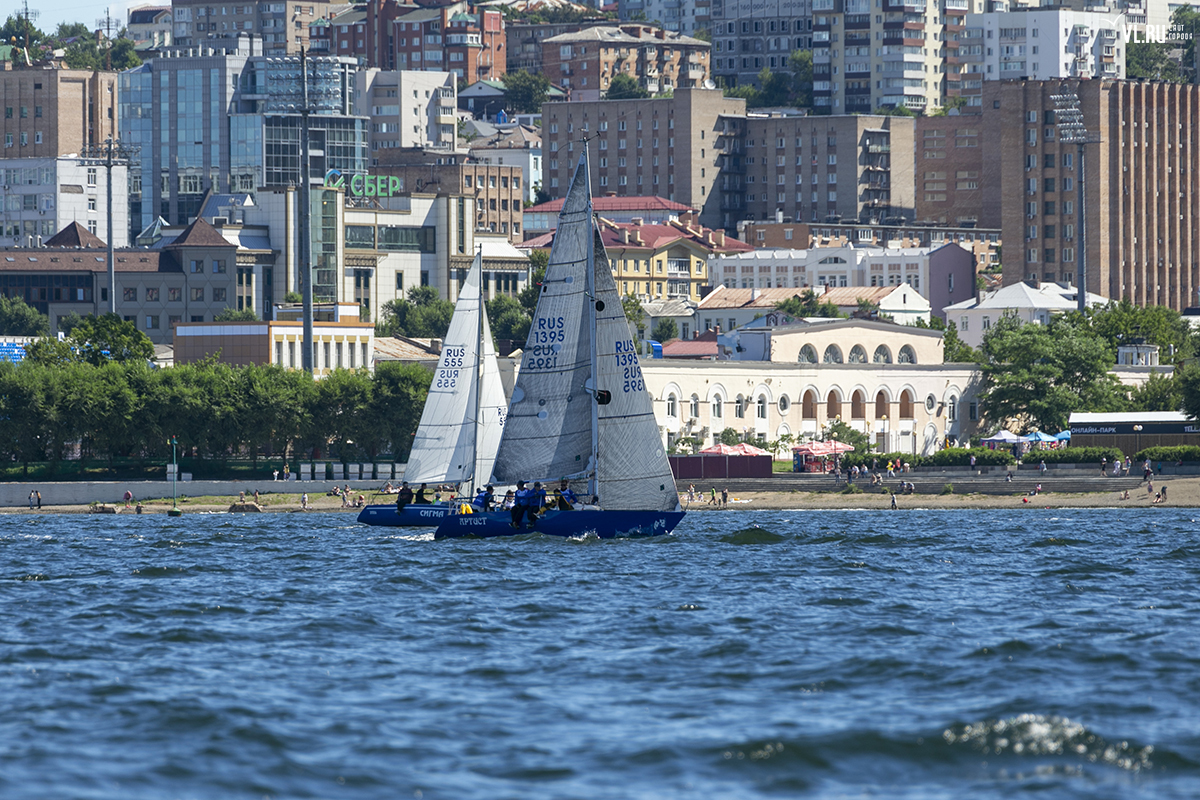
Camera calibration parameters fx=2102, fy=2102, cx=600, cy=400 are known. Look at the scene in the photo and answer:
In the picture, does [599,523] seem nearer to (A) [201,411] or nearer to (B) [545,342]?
(B) [545,342]

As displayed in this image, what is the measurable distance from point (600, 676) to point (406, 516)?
35.3 metres

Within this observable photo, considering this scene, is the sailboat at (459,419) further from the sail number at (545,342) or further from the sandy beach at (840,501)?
the sandy beach at (840,501)

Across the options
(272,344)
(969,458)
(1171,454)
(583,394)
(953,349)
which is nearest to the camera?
(583,394)

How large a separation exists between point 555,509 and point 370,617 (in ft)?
52.7

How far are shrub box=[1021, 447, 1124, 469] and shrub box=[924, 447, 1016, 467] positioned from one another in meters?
1.46

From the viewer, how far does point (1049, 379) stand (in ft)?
422

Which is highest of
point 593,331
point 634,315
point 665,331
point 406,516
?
point 634,315

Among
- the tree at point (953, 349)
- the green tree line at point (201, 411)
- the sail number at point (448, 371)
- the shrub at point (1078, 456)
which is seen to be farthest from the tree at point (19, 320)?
the sail number at point (448, 371)

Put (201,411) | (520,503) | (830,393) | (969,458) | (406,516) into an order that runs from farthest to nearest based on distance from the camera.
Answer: (830,393)
(969,458)
(201,411)
(406,516)
(520,503)

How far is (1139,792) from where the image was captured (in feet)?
82.5

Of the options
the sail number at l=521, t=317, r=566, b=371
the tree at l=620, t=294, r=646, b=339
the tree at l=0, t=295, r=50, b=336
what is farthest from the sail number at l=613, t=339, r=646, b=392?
the tree at l=0, t=295, r=50, b=336

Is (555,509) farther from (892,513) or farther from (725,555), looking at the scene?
(892,513)

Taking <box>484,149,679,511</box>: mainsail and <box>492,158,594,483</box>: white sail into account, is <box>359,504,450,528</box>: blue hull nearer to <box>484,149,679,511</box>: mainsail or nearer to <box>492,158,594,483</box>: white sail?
<box>492,158,594,483</box>: white sail

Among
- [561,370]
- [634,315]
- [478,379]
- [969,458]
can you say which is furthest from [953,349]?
[561,370]
